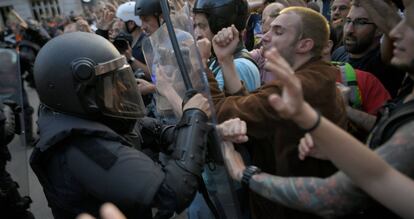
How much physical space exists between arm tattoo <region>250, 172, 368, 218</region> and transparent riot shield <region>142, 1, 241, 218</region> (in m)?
0.36

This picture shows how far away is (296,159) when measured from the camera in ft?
4.86

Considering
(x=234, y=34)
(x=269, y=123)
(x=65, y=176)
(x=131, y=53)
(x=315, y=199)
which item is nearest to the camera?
(x=315, y=199)

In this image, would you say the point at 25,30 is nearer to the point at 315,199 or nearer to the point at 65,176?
the point at 65,176

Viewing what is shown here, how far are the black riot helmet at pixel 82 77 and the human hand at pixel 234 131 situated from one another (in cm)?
40

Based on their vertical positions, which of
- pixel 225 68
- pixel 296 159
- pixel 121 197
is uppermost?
pixel 225 68

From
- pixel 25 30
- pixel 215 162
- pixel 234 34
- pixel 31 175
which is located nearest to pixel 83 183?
pixel 215 162

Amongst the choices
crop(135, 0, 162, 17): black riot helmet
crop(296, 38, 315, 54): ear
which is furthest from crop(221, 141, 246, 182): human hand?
crop(135, 0, 162, 17): black riot helmet

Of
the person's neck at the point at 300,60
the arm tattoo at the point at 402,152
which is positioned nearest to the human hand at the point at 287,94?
the arm tattoo at the point at 402,152

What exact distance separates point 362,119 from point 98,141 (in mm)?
1221

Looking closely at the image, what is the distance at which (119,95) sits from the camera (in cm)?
151

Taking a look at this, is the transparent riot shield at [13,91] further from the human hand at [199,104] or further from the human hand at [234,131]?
the human hand at [234,131]

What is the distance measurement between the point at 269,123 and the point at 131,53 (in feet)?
8.17

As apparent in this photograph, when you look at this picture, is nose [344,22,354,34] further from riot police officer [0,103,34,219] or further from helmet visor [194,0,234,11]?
riot police officer [0,103,34,219]

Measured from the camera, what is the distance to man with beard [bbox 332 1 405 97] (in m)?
2.47
